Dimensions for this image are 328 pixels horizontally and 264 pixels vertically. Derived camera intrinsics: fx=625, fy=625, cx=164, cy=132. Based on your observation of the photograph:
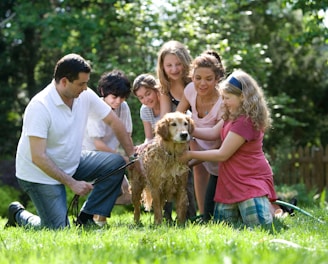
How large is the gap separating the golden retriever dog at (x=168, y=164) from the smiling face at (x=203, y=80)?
42 centimetres

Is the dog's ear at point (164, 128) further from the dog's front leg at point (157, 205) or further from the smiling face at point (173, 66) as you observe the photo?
the smiling face at point (173, 66)

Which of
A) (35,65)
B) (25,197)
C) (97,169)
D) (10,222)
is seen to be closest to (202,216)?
(97,169)

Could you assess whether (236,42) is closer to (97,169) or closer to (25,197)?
(25,197)

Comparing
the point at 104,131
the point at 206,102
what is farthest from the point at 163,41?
the point at 206,102

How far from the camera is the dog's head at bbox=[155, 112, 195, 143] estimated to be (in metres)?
5.99

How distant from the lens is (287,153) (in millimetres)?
16359

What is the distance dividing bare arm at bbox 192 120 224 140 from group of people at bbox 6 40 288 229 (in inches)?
0.4

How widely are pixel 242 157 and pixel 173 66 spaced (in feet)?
4.68

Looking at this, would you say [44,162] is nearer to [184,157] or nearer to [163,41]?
[184,157]

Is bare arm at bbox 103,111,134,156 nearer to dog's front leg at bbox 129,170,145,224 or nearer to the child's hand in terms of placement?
dog's front leg at bbox 129,170,145,224

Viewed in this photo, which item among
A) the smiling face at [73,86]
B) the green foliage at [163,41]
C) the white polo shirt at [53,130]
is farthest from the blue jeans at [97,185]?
the green foliage at [163,41]

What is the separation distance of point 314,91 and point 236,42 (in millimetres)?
6323

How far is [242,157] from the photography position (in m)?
5.93

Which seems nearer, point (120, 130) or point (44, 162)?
point (44, 162)
